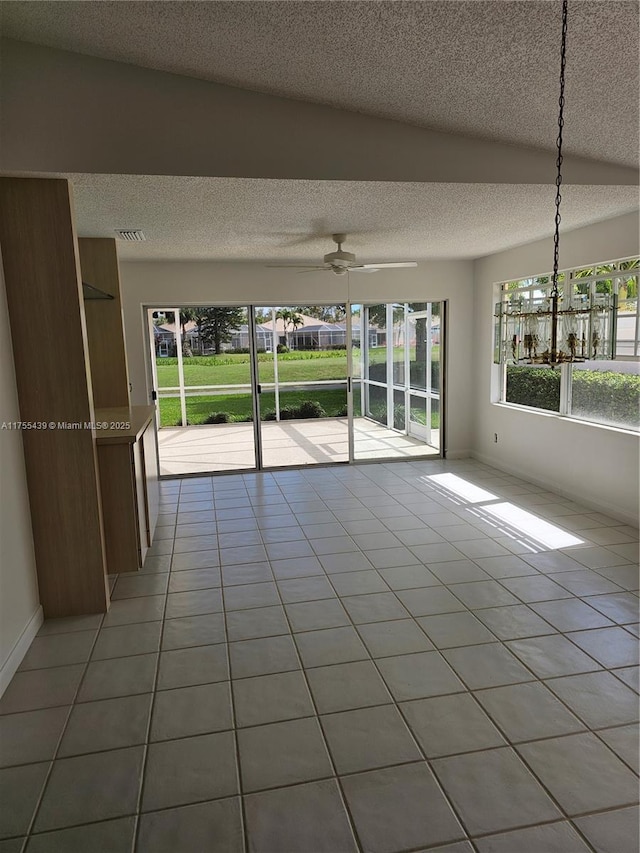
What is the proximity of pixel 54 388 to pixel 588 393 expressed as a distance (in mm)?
4280

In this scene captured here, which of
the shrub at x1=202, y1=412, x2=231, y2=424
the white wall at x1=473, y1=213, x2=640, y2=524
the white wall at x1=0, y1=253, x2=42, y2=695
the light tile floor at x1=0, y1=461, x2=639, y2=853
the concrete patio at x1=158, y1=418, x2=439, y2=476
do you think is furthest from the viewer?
the shrub at x1=202, y1=412, x2=231, y2=424

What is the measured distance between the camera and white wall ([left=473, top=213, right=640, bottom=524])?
13.7ft

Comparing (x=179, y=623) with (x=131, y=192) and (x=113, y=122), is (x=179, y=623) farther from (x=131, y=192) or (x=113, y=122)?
(x=113, y=122)

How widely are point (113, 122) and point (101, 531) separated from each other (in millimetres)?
2163

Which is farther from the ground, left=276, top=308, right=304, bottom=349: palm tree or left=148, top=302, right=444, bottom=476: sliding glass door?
left=276, top=308, right=304, bottom=349: palm tree

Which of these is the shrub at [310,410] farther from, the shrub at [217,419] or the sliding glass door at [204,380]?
the shrub at [217,419]

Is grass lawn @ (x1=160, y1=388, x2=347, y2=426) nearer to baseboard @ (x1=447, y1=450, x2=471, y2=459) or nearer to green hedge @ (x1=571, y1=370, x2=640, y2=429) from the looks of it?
baseboard @ (x1=447, y1=450, x2=471, y2=459)

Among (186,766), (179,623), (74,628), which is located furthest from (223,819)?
(74,628)

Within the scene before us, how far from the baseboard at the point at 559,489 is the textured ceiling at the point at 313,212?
232 cm

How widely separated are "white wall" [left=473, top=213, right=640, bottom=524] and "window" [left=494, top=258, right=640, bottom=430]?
0.12 m

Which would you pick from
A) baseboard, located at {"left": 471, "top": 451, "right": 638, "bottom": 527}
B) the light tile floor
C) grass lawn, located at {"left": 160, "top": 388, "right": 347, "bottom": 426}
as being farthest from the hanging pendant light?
grass lawn, located at {"left": 160, "top": 388, "right": 347, "bottom": 426}

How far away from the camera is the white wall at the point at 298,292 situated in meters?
5.74

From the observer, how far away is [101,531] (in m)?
3.02

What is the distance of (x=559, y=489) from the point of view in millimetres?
5008
